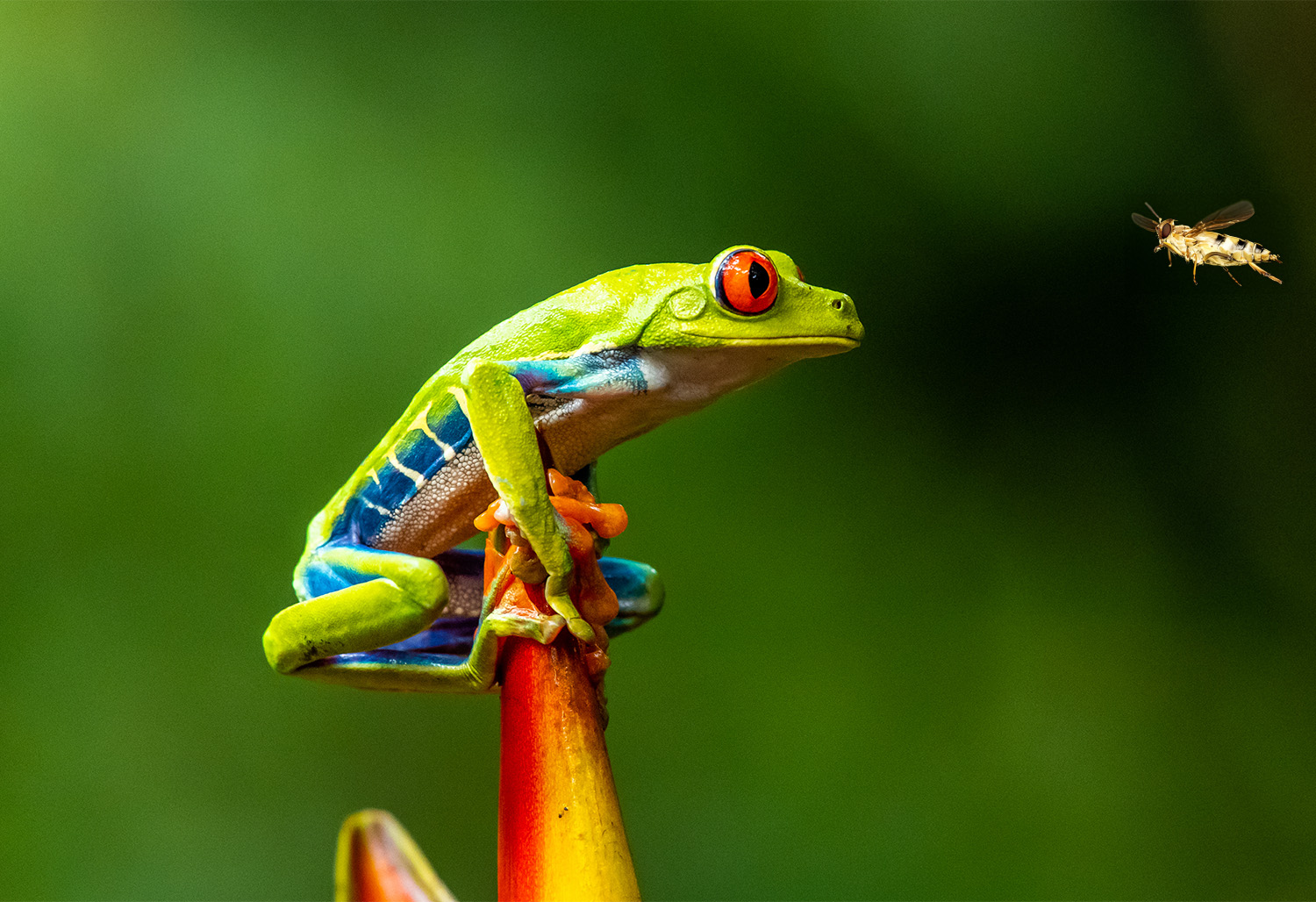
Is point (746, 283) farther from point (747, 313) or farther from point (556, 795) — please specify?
point (556, 795)

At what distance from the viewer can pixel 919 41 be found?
104 inches

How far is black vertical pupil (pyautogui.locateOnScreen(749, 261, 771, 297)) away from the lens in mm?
1232

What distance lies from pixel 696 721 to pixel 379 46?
1889mm

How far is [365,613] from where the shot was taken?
116 cm

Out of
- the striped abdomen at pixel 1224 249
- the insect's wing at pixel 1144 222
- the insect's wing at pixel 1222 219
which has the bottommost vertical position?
the striped abdomen at pixel 1224 249

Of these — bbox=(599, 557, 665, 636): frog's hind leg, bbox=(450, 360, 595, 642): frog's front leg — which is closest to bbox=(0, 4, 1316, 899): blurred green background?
bbox=(599, 557, 665, 636): frog's hind leg

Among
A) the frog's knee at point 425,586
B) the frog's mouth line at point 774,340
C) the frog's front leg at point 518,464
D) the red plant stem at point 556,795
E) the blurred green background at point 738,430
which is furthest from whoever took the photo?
the blurred green background at point 738,430

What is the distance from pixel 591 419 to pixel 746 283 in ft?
0.83

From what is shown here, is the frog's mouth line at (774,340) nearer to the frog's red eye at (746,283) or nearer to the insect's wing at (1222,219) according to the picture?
the frog's red eye at (746,283)

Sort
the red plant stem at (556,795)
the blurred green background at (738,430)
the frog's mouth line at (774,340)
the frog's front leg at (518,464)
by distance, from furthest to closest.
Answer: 1. the blurred green background at (738,430)
2. the frog's mouth line at (774,340)
3. the frog's front leg at (518,464)
4. the red plant stem at (556,795)

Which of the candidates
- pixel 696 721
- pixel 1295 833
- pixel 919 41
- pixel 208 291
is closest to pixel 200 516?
pixel 208 291

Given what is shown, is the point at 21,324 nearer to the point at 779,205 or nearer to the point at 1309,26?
the point at 779,205

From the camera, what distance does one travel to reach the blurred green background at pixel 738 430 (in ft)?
8.25

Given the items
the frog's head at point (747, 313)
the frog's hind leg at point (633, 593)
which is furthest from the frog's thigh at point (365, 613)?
the frog's head at point (747, 313)
